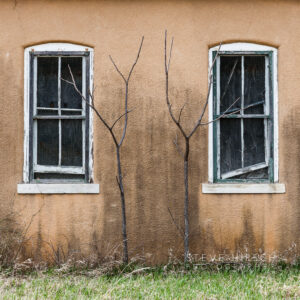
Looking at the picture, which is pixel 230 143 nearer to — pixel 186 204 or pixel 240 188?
pixel 240 188

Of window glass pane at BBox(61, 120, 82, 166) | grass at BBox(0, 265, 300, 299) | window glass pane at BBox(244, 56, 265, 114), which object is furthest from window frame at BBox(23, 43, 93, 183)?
window glass pane at BBox(244, 56, 265, 114)

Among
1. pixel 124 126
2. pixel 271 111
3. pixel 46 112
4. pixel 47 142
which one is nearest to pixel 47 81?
pixel 46 112

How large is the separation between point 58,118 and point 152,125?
4.37 feet

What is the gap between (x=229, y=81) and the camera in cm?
716

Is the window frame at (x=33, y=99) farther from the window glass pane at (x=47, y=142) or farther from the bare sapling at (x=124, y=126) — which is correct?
the bare sapling at (x=124, y=126)

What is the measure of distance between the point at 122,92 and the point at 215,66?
137 cm

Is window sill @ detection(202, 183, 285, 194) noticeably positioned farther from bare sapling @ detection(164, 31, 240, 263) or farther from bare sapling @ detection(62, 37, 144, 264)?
bare sapling @ detection(62, 37, 144, 264)

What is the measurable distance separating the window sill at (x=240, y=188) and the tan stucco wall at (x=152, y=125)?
84mm

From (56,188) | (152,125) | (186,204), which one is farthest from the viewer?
(152,125)

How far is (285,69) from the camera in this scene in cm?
704

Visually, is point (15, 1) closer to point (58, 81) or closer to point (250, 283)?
point (58, 81)

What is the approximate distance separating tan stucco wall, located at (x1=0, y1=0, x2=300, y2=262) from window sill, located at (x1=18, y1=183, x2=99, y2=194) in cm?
9

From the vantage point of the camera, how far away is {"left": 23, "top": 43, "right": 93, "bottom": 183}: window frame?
6.99 m

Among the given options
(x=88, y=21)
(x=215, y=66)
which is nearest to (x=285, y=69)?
(x=215, y=66)
